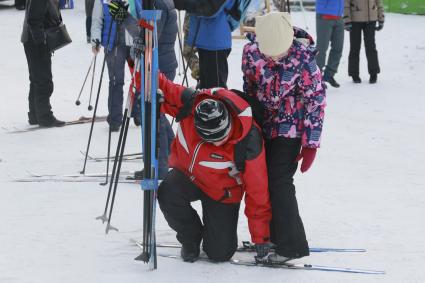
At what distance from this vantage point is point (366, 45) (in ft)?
35.9

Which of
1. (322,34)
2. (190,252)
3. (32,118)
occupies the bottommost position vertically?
(32,118)

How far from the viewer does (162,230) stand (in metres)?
5.05

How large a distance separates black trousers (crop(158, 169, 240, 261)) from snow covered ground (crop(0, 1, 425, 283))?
0.39 ft

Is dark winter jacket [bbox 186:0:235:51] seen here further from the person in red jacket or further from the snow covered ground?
the person in red jacket

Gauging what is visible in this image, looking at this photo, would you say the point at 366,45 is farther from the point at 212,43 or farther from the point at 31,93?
the point at 212,43

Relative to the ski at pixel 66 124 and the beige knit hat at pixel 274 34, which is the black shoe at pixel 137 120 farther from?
the beige knit hat at pixel 274 34

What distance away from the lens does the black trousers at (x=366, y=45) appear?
10.8m

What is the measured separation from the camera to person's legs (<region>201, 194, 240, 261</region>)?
4.43 m

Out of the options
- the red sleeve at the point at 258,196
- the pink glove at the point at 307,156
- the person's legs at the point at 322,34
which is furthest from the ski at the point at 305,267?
the person's legs at the point at 322,34

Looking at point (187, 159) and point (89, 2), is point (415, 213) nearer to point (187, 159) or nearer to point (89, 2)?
point (187, 159)

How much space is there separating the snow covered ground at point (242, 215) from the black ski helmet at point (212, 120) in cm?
73

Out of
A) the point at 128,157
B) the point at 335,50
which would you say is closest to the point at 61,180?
the point at 128,157

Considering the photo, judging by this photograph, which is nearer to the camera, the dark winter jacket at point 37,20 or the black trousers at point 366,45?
the dark winter jacket at point 37,20

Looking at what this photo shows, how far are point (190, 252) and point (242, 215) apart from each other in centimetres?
97
